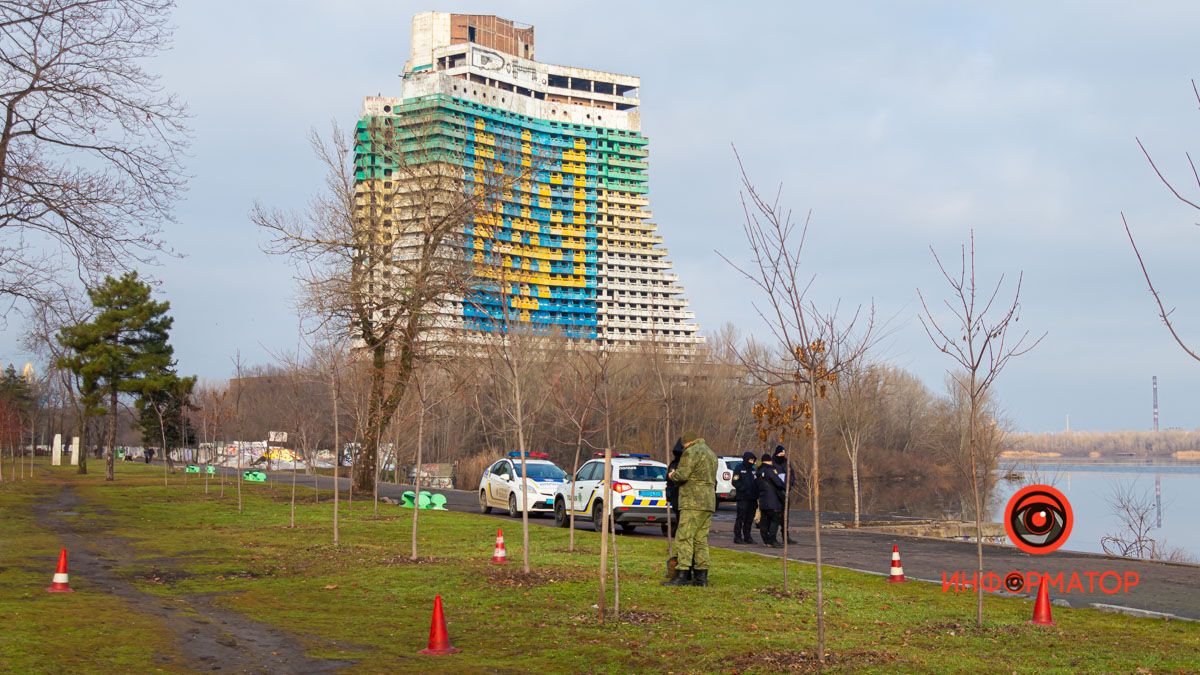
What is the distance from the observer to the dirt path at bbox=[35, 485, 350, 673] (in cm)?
895

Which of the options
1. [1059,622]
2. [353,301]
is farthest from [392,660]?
[353,301]

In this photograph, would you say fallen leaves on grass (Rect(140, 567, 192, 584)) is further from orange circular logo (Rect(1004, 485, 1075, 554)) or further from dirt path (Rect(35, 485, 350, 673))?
orange circular logo (Rect(1004, 485, 1075, 554))

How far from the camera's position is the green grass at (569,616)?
8.95 metres

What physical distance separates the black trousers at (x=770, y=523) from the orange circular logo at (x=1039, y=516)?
9091mm

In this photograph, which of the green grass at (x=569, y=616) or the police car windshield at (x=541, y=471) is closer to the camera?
the green grass at (x=569, y=616)

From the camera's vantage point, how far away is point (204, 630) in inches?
418

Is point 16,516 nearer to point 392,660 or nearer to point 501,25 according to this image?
point 392,660

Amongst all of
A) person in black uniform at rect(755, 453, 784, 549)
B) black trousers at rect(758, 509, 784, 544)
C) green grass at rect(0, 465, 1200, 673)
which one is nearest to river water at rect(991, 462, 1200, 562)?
black trousers at rect(758, 509, 784, 544)

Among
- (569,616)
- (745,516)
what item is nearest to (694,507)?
(569,616)

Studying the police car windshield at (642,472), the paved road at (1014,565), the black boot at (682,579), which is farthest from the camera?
the police car windshield at (642,472)

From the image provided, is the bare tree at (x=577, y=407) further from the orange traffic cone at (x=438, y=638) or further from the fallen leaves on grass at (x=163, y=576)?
the orange traffic cone at (x=438, y=638)

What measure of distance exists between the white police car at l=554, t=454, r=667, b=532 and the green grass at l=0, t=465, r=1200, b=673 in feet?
10.6

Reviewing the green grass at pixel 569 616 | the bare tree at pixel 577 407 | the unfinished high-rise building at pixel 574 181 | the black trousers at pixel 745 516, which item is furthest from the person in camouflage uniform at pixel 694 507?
the unfinished high-rise building at pixel 574 181

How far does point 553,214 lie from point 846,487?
103276mm
